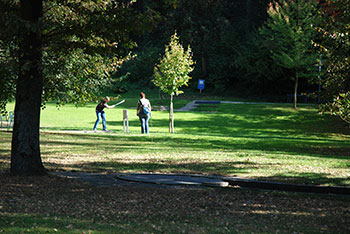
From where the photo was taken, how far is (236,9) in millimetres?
67375

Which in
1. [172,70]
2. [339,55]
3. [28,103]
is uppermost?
[172,70]

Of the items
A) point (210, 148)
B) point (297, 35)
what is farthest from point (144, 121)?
point (297, 35)

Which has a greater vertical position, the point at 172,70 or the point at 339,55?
the point at 172,70

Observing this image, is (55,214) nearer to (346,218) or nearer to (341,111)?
(346,218)

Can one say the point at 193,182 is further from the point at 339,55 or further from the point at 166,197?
the point at 339,55

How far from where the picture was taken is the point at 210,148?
18.0 m

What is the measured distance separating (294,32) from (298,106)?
7.07 metres

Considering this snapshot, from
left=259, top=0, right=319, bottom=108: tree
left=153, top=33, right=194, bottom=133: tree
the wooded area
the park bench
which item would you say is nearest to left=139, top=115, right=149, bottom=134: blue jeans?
the wooded area

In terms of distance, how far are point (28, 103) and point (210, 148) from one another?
31.6 feet

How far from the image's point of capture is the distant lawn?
11.9 m

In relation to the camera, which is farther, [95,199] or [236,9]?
[236,9]

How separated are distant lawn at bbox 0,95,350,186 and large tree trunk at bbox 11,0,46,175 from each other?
1.65 metres

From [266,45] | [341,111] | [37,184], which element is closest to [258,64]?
[266,45]

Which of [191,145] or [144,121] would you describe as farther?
[144,121]
